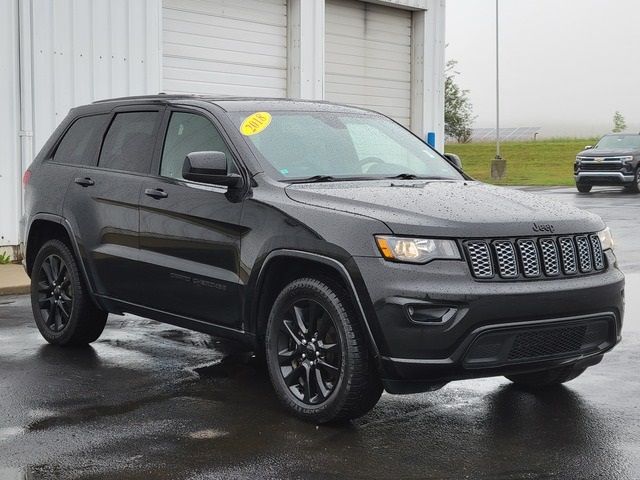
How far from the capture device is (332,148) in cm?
629

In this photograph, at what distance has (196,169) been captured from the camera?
5.77 m

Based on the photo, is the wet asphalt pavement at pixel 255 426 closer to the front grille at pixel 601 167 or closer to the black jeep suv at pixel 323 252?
the black jeep suv at pixel 323 252

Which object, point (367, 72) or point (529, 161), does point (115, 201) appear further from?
point (529, 161)

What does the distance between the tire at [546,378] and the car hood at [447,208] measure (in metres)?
1.01

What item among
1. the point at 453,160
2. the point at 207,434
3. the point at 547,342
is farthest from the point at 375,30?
the point at 207,434

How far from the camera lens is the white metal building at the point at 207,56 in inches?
500

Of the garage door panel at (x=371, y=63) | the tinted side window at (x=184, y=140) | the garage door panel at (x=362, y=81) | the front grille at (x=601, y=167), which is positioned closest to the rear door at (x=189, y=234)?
the tinted side window at (x=184, y=140)

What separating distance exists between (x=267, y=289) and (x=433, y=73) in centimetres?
1401

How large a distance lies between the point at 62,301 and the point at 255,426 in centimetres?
261

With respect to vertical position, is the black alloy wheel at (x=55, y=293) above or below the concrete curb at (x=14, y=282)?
above

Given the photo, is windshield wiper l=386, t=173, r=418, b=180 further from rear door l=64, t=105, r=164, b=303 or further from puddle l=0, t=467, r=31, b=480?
puddle l=0, t=467, r=31, b=480

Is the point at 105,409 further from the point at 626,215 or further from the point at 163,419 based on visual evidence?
the point at 626,215

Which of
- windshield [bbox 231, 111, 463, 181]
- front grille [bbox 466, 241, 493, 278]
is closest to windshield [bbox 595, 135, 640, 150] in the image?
windshield [bbox 231, 111, 463, 181]

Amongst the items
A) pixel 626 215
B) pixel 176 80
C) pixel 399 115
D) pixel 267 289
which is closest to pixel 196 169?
pixel 267 289
